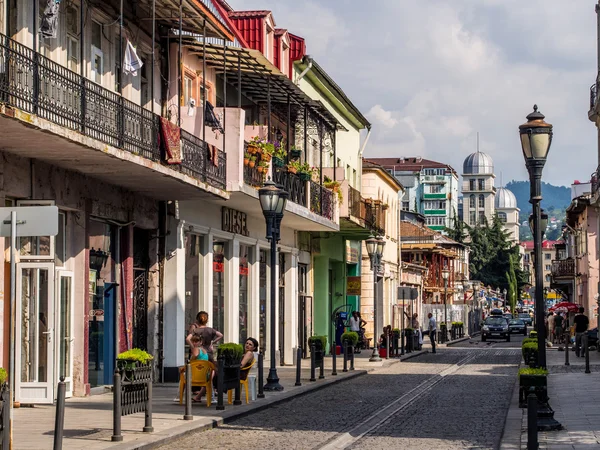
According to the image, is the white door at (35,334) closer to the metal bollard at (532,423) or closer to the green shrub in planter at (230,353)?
the green shrub in planter at (230,353)

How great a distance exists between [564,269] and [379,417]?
55.2m

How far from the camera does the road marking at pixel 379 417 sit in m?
14.3

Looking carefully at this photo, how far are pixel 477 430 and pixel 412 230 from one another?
78483mm

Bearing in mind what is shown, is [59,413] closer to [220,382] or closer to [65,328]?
[220,382]

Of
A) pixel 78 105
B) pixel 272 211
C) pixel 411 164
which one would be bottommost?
pixel 272 211

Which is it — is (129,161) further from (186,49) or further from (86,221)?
(186,49)

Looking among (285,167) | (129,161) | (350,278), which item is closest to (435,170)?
(350,278)

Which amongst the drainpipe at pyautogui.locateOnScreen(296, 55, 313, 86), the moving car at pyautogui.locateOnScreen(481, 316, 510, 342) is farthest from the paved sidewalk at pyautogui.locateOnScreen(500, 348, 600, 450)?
the moving car at pyautogui.locateOnScreen(481, 316, 510, 342)

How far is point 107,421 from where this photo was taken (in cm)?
1603

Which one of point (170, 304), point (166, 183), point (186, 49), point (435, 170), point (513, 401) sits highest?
point (435, 170)

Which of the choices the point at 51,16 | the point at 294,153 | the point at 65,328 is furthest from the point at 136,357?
the point at 294,153

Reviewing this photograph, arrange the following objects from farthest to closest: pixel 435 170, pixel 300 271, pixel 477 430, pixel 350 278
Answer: pixel 435 170 → pixel 350 278 → pixel 300 271 → pixel 477 430

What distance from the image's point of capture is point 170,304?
25.4 m

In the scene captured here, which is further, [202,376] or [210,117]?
[210,117]
